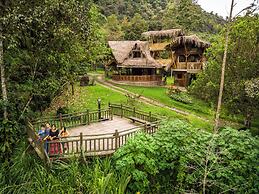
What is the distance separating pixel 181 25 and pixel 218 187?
2053 inches

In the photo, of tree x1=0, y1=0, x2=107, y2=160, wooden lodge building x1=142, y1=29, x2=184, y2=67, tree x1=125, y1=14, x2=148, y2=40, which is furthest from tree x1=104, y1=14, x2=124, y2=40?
tree x1=0, y1=0, x2=107, y2=160

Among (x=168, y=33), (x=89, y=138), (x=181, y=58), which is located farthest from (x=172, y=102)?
(x=168, y=33)

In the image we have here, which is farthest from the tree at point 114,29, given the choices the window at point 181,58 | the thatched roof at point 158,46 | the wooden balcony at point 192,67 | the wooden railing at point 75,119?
the wooden railing at point 75,119

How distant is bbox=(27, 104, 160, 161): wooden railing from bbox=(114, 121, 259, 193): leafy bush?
1.12 m

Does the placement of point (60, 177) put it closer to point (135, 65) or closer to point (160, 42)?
point (135, 65)

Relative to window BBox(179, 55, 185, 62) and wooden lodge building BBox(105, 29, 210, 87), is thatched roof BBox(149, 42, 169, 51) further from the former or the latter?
window BBox(179, 55, 185, 62)

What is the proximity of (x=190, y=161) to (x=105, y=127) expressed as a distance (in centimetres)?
575

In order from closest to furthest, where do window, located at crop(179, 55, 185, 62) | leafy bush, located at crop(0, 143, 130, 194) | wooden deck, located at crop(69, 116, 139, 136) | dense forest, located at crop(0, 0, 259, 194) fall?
leafy bush, located at crop(0, 143, 130, 194) → dense forest, located at crop(0, 0, 259, 194) → wooden deck, located at crop(69, 116, 139, 136) → window, located at crop(179, 55, 185, 62)

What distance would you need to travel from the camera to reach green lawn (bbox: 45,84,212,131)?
20094 mm

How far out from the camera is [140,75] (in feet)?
117

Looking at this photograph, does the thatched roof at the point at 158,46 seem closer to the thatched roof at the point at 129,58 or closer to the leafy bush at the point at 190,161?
the thatched roof at the point at 129,58

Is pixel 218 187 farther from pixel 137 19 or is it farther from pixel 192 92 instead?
pixel 137 19

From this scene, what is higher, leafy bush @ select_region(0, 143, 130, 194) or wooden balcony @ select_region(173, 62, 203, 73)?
wooden balcony @ select_region(173, 62, 203, 73)

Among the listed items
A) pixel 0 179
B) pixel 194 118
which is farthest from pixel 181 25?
pixel 0 179
